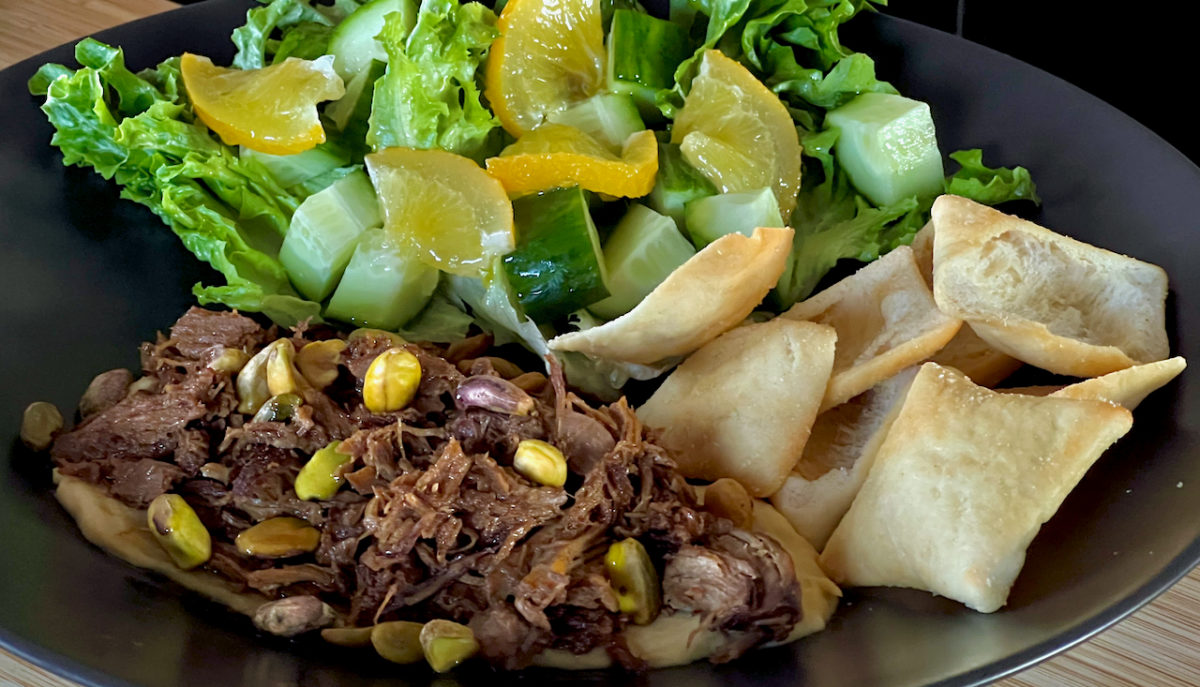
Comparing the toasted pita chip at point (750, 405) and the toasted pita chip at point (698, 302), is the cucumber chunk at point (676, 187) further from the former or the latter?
the toasted pita chip at point (750, 405)

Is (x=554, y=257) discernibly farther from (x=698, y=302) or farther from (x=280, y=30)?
(x=280, y=30)

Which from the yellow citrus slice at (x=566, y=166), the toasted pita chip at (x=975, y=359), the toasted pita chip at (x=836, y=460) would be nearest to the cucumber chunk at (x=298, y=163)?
the yellow citrus slice at (x=566, y=166)

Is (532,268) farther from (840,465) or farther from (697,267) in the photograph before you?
(840,465)

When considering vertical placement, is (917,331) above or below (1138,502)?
above

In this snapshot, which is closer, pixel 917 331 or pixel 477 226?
pixel 917 331

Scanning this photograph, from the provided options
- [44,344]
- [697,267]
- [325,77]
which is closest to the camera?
[697,267]

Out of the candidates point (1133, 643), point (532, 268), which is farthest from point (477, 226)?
point (1133, 643)

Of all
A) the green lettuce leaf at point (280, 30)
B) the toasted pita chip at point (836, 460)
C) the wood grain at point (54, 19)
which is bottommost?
the toasted pita chip at point (836, 460)
